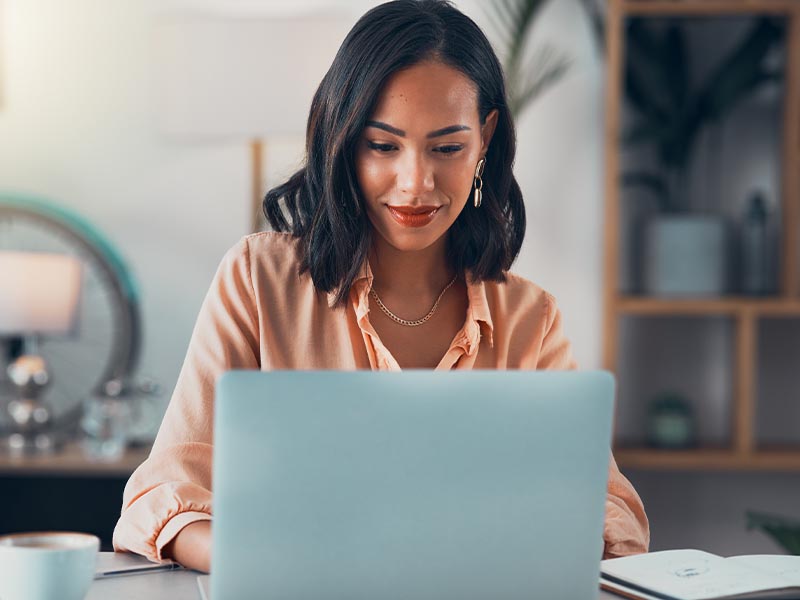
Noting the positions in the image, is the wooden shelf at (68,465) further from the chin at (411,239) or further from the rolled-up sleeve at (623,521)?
the rolled-up sleeve at (623,521)

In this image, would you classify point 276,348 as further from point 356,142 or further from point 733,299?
point 733,299

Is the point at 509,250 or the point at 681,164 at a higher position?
the point at 681,164

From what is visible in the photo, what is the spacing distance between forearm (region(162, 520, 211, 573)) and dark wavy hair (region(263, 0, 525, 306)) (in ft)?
1.40

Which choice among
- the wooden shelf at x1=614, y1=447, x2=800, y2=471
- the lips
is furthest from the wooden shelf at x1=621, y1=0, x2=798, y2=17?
the lips

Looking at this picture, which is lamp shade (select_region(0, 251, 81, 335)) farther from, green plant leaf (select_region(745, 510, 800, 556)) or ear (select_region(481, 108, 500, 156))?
green plant leaf (select_region(745, 510, 800, 556))

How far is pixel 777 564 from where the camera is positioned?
1.12 meters

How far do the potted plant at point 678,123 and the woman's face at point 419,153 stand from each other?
4.28ft

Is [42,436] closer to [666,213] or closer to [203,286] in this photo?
[203,286]

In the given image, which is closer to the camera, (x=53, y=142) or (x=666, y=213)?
(x=666, y=213)

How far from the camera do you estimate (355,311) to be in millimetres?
1444

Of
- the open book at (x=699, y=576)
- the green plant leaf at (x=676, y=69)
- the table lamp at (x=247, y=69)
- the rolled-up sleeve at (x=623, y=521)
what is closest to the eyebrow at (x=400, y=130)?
the rolled-up sleeve at (x=623, y=521)

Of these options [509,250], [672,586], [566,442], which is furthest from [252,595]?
[509,250]

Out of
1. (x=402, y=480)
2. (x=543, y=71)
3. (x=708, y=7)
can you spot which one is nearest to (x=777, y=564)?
(x=402, y=480)

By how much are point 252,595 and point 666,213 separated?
207 cm
